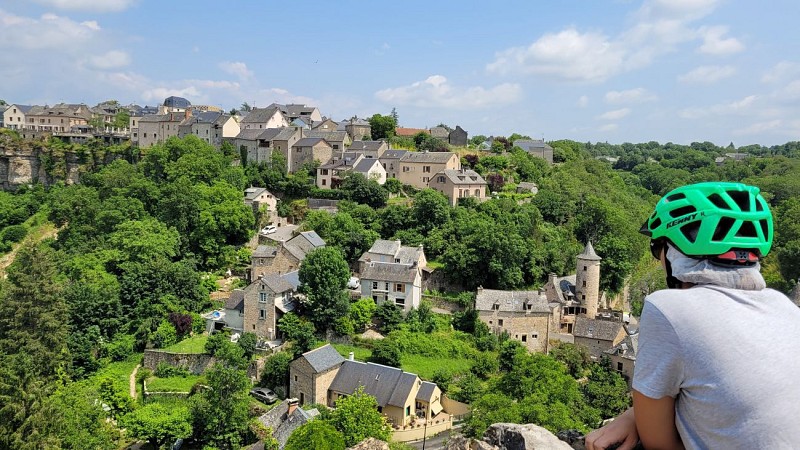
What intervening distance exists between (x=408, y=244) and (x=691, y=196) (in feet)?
121

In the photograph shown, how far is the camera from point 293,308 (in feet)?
108

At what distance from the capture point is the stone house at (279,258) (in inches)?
1451

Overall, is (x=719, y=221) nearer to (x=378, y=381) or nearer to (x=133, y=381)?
(x=378, y=381)

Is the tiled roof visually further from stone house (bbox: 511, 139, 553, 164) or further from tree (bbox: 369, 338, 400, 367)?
stone house (bbox: 511, 139, 553, 164)

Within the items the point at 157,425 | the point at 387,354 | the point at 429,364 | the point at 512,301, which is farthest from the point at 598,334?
the point at 157,425

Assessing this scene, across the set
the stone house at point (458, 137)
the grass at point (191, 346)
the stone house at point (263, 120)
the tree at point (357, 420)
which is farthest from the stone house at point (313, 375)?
the stone house at point (458, 137)

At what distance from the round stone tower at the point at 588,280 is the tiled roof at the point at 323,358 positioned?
604 inches

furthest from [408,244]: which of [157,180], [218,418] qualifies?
[157,180]

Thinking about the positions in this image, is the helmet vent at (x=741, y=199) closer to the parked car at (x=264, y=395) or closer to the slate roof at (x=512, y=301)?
the parked car at (x=264, y=395)

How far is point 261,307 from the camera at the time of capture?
31.8 m

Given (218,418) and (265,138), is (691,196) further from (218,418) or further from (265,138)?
(265,138)

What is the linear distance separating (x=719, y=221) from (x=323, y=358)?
26.6 metres

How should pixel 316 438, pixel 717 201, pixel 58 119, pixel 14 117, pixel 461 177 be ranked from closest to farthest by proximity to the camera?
1. pixel 717 201
2. pixel 316 438
3. pixel 461 177
4. pixel 58 119
5. pixel 14 117

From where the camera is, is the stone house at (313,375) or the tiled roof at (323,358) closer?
the stone house at (313,375)
